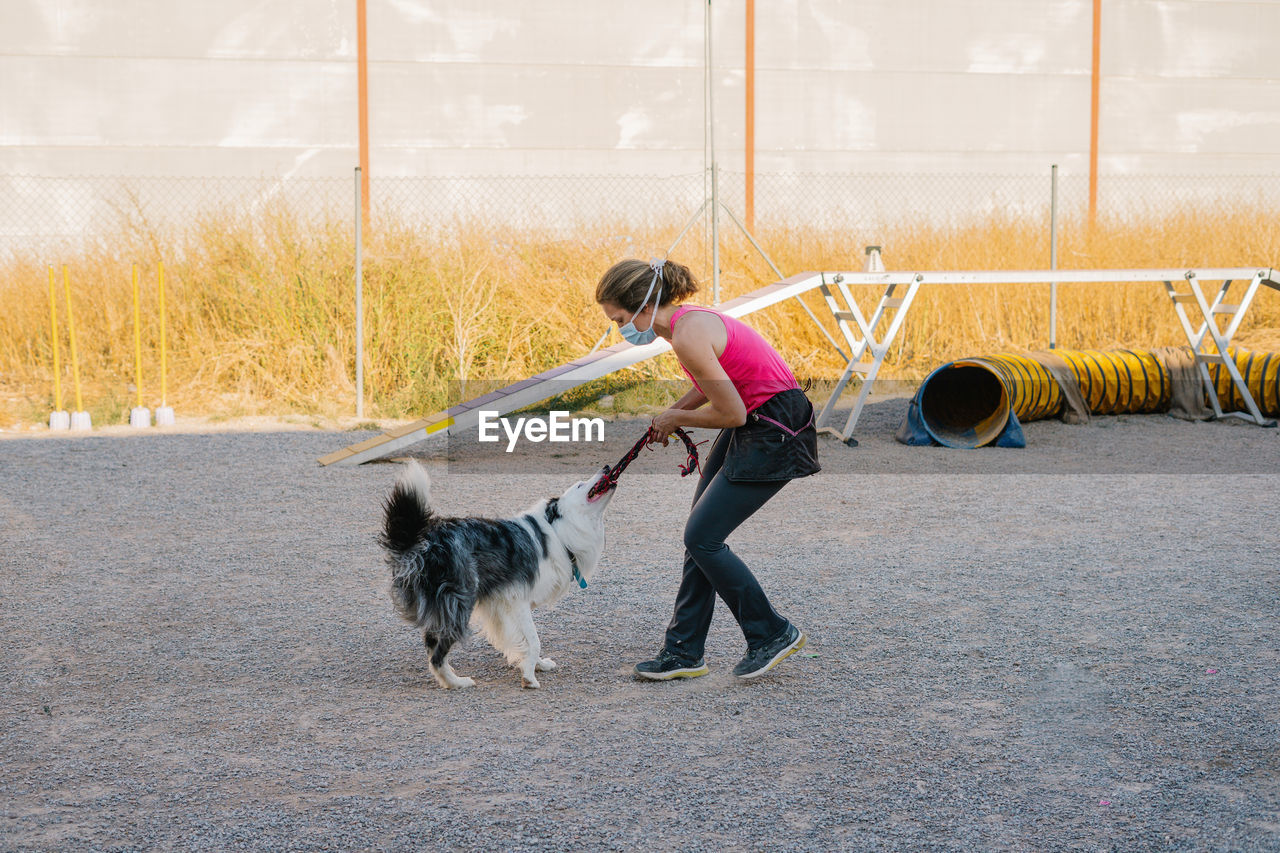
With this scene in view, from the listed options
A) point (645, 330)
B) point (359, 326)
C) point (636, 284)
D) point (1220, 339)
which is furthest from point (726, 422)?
point (1220, 339)

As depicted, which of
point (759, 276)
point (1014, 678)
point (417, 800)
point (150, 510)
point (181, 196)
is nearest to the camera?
point (417, 800)

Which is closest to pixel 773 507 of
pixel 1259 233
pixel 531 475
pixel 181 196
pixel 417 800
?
pixel 531 475

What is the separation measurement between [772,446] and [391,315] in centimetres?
861

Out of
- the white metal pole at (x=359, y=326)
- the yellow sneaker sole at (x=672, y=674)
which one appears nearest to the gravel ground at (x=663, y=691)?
the yellow sneaker sole at (x=672, y=674)

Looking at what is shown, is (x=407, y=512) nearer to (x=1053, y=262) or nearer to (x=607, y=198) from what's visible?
(x=1053, y=262)

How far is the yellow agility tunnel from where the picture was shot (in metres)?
10.9

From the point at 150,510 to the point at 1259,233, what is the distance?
13.7 metres

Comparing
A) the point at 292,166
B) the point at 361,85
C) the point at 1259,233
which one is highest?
the point at 361,85

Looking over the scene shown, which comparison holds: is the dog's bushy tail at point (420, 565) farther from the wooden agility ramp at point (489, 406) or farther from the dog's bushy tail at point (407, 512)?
the wooden agility ramp at point (489, 406)

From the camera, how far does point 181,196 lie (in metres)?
17.2

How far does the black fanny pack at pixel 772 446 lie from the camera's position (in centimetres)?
420

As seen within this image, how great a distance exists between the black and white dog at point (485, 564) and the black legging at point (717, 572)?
0.36 metres

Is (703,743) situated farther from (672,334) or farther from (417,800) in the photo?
(672,334)

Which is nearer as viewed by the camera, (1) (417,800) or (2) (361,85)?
(1) (417,800)
